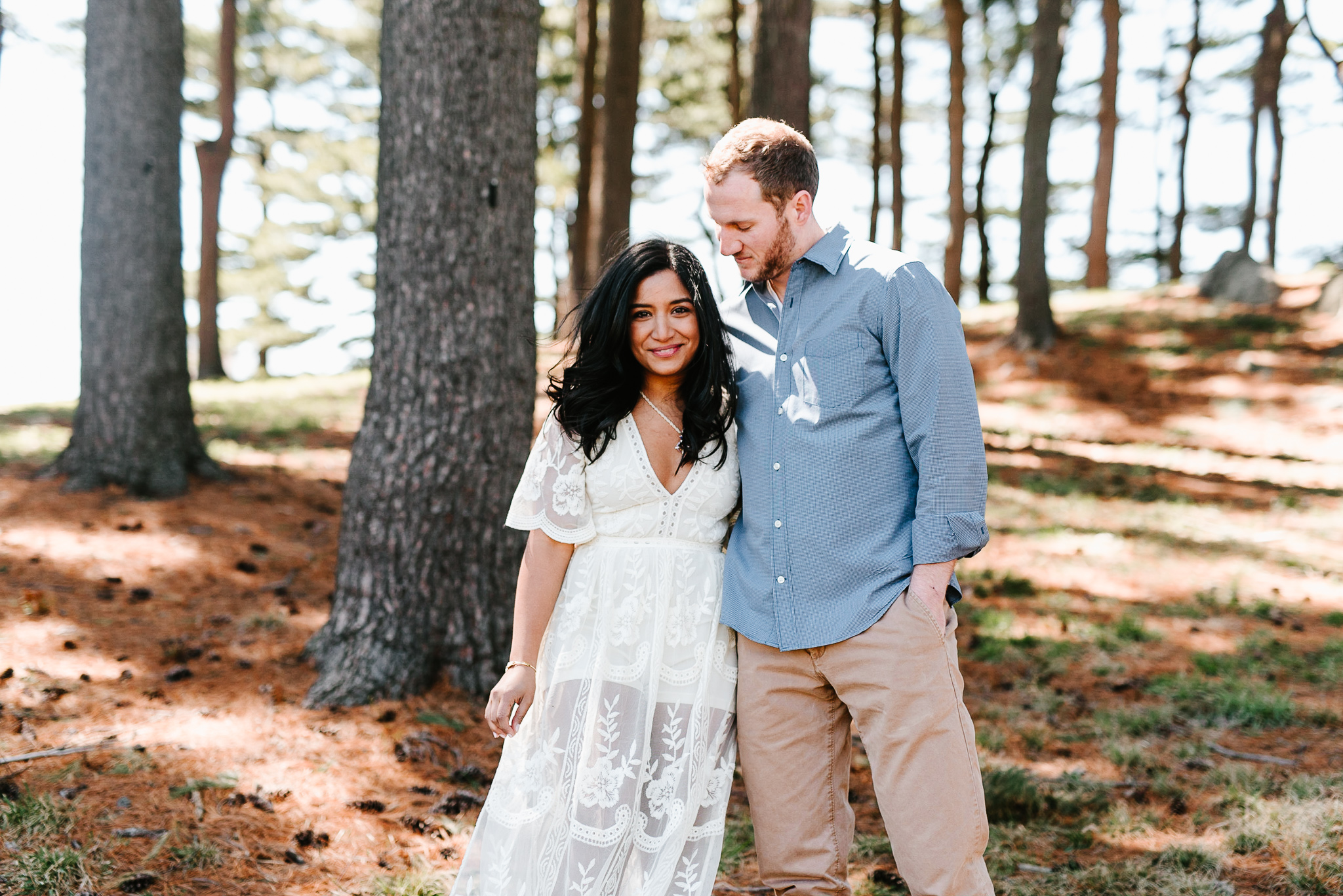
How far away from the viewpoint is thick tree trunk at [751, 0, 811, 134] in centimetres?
643

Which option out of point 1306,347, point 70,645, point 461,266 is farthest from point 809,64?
point 1306,347

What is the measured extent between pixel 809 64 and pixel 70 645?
580 cm

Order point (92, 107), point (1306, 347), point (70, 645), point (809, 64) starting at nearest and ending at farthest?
point (70, 645) → point (92, 107) → point (809, 64) → point (1306, 347)

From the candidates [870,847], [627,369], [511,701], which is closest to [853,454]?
[627,369]

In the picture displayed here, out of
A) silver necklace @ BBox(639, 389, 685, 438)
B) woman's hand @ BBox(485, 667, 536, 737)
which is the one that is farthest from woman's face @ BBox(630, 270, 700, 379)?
woman's hand @ BBox(485, 667, 536, 737)

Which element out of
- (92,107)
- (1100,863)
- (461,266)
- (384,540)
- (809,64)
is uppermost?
(809,64)

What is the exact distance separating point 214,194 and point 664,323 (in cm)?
1494

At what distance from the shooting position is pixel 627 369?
2576 mm

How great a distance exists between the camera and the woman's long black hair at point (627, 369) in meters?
2.51

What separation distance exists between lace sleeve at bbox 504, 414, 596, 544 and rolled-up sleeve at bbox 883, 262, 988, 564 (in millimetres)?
878

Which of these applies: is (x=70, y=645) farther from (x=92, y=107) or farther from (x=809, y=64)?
(x=809, y=64)

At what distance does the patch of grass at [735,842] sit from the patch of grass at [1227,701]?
2.00 meters

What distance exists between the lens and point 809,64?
6.65 metres

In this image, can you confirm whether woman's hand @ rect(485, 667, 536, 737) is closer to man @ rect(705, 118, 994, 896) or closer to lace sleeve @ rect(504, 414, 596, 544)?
lace sleeve @ rect(504, 414, 596, 544)
